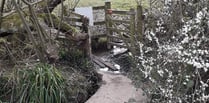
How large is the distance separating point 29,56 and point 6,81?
557 mm

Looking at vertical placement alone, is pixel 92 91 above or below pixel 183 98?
below

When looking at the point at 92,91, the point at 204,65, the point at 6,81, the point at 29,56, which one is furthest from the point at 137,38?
the point at 204,65

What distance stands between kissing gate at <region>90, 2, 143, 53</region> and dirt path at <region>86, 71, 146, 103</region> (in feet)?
4.21

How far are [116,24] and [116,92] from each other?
126 inches

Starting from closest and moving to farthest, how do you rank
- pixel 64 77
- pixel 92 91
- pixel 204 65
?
pixel 204 65 < pixel 64 77 < pixel 92 91

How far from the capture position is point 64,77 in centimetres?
502

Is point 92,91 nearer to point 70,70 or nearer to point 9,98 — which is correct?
point 70,70

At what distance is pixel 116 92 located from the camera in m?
4.86

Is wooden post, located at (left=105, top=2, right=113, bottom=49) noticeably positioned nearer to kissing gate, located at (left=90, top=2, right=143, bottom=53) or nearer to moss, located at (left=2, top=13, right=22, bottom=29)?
kissing gate, located at (left=90, top=2, right=143, bottom=53)

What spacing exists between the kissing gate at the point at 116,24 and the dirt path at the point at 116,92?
50.5 inches

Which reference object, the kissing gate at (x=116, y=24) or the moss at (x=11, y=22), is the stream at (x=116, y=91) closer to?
the kissing gate at (x=116, y=24)

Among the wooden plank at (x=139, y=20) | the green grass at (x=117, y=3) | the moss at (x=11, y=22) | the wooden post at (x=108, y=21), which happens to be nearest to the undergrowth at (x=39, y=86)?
the moss at (x=11, y=22)

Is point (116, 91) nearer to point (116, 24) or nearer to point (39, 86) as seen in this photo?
point (39, 86)

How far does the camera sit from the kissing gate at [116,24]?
6642mm
